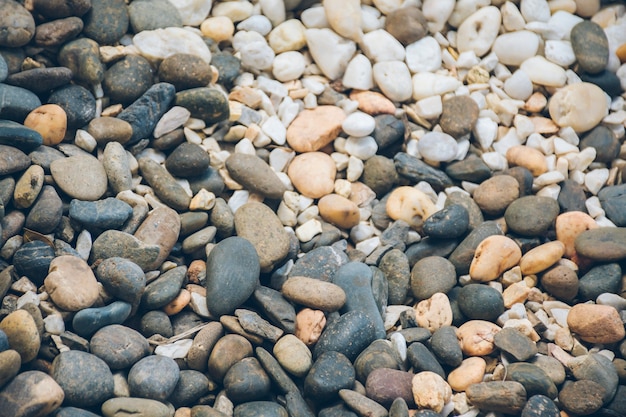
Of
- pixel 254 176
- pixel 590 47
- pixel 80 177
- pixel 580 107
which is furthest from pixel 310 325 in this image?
pixel 590 47

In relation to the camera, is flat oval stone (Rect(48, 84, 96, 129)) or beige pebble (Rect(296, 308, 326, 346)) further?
flat oval stone (Rect(48, 84, 96, 129))

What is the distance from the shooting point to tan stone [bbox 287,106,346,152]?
294 cm

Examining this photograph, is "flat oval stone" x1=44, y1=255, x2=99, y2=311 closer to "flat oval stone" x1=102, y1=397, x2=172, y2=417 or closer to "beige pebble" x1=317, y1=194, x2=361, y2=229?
"flat oval stone" x1=102, y1=397, x2=172, y2=417

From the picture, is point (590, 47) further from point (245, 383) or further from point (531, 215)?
point (245, 383)

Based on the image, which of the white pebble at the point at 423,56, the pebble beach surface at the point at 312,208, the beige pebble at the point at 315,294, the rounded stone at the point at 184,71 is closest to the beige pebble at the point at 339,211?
the pebble beach surface at the point at 312,208

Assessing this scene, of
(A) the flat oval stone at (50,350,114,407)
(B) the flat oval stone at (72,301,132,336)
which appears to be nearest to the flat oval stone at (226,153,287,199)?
(B) the flat oval stone at (72,301,132,336)

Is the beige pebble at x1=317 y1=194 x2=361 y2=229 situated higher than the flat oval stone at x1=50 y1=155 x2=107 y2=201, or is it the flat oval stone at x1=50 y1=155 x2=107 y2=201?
the flat oval stone at x1=50 y1=155 x2=107 y2=201

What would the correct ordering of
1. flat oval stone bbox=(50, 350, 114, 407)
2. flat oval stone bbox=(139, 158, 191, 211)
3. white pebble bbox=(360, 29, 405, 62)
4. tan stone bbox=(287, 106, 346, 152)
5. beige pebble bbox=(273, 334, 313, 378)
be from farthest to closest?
white pebble bbox=(360, 29, 405, 62), tan stone bbox=(287, 106, 346, 152), flat oval stone bbox=(139, 158, 191, 211), beige pebble bbox=(273, 334, 313, 378), flat oval stone bbox=(50, 350, 114, 407)

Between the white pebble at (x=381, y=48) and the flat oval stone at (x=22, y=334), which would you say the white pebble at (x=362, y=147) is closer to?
the white pebble at (x=381, y=48)

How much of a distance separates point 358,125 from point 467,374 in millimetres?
1193

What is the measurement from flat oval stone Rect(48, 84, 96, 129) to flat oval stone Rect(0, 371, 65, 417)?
42.3 inches

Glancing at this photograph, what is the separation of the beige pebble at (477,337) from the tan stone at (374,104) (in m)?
1.12

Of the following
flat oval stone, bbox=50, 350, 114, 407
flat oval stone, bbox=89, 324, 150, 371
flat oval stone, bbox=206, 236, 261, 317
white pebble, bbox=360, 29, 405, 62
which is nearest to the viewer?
flat oval stone, bbox=50, 350, 114, 407

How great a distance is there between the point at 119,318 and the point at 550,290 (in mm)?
1695
